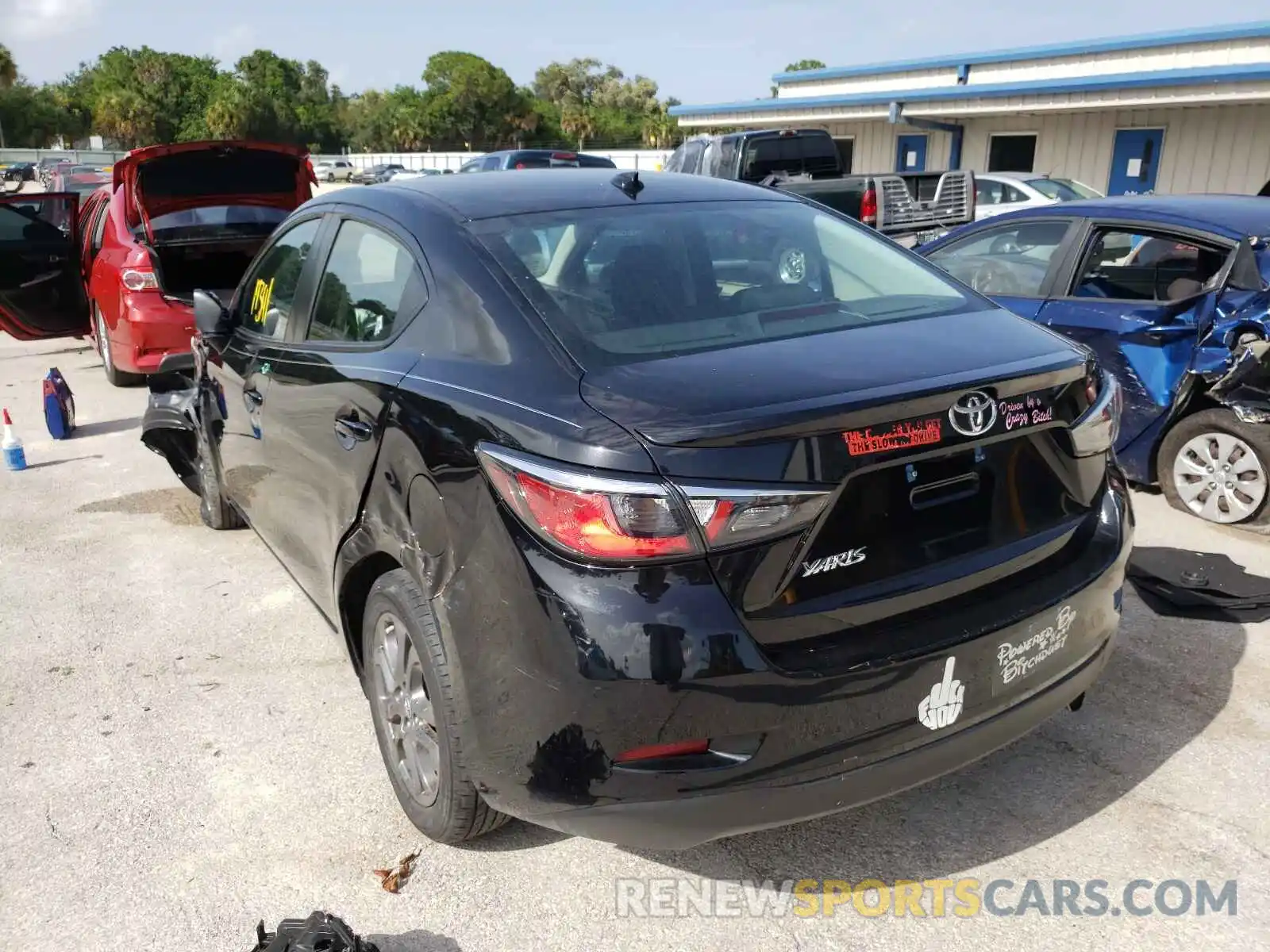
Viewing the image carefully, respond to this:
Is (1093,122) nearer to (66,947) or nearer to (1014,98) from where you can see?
(1014,98)

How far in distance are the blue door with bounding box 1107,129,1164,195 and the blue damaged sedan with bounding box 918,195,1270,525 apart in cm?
1438

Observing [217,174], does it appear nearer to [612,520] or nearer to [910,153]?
[612,520]

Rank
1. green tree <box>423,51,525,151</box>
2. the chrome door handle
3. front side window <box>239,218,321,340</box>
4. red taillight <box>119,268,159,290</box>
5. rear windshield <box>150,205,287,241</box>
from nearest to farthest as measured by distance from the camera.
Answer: the chrome door handle → front side window <box>239,218,321,340</box> → red taillight <box>119,268,159,290</box> → rear windshield <box>150,205,287,241</box> → green tree <box>423,51,525,151</box>

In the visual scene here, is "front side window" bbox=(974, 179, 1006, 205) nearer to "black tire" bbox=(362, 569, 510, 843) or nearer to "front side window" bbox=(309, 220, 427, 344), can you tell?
"front side window" bbox=(309, 220, 427, 344)

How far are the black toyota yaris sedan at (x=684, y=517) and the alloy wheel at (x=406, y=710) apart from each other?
1cm

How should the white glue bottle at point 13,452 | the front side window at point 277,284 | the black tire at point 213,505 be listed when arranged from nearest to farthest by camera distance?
the front side window at point 277,284 < the black tire at point 213,505 < the white glue bottle at point 13,452

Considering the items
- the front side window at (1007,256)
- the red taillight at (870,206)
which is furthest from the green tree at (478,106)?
the front side window at (1007,256)

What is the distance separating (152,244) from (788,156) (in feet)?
28.9

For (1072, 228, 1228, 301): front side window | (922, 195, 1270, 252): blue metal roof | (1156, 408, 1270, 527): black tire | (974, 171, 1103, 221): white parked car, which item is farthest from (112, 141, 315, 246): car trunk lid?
(974, 171, 1103, 221): white parked car

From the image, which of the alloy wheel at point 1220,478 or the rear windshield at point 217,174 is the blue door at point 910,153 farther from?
the alloy wheel at point 1220,478

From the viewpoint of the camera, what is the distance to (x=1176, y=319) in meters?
5.06

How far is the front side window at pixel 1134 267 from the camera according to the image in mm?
5355

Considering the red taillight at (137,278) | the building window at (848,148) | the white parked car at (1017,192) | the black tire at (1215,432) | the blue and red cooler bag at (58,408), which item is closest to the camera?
the black tire at (1215,432)

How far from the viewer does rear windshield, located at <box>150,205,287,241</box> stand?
836 cm
